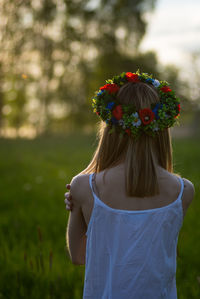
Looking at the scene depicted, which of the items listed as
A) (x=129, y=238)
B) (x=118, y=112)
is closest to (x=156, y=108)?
(x=118, y=112)

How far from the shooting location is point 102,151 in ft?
5.88

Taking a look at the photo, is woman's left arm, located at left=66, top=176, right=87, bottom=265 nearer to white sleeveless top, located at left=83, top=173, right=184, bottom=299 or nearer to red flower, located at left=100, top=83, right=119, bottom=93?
white sleeveless top, located at left=83, top=173, right=184, bottom=299

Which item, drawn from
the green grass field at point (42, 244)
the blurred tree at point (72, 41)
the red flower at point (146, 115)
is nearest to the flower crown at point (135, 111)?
the red flower at point (146, 115)

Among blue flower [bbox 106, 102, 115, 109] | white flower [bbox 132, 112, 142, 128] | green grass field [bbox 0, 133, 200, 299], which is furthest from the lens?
green grass field [bbox 0, 133, 200, 299]

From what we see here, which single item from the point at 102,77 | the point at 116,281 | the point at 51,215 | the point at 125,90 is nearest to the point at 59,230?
the point at 51,215

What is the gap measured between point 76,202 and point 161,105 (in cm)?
72

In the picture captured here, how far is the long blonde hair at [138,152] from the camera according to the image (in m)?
1.66

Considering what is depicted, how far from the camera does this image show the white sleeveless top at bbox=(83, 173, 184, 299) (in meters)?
1.67

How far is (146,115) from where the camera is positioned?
1.68 m

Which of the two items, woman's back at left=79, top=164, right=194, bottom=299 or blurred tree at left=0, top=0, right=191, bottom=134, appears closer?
woman's back at left=79, top=164, right=194, bottom=299

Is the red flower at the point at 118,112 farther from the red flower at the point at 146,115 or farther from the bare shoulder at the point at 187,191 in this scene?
the bare shoulder at the point at 187,191

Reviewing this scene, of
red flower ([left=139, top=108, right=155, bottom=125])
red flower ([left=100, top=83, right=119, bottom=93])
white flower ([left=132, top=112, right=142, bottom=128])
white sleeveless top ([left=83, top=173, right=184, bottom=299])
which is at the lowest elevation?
white sleeveless top ([left=83, top=173, right=184, bottom=299])

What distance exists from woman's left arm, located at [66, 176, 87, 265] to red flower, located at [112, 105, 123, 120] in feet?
1.28

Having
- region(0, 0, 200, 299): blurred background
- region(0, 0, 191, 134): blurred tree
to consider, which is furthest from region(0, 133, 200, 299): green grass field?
region(0, 0, 191, 134): blurred tree
